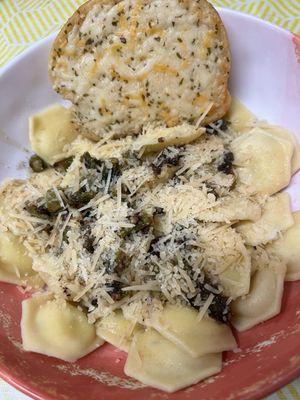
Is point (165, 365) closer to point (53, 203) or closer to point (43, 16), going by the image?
point (53, 203)

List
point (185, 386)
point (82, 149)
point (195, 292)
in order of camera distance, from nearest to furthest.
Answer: point (185, 386)
point (195, 292)
point (82, 149)

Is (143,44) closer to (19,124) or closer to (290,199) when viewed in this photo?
(19,124)

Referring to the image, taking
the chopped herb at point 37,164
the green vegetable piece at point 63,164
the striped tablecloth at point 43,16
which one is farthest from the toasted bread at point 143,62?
the striped tablecloth at point 43,16

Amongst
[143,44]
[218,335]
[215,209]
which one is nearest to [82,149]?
[143,44]

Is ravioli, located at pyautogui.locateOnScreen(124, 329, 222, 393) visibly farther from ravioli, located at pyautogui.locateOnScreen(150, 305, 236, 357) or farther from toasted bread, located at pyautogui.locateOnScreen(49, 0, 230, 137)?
toasted bread, located at pyautogui.locateOnScreen(49, 0, 230, 137)

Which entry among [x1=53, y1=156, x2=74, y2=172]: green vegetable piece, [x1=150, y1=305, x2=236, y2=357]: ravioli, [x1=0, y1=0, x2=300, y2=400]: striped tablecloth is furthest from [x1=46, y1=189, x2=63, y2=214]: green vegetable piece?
[x1=0, y1=0, x2=300, y2=400]: striped tablecloth

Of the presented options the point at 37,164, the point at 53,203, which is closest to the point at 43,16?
the point at 37,164
